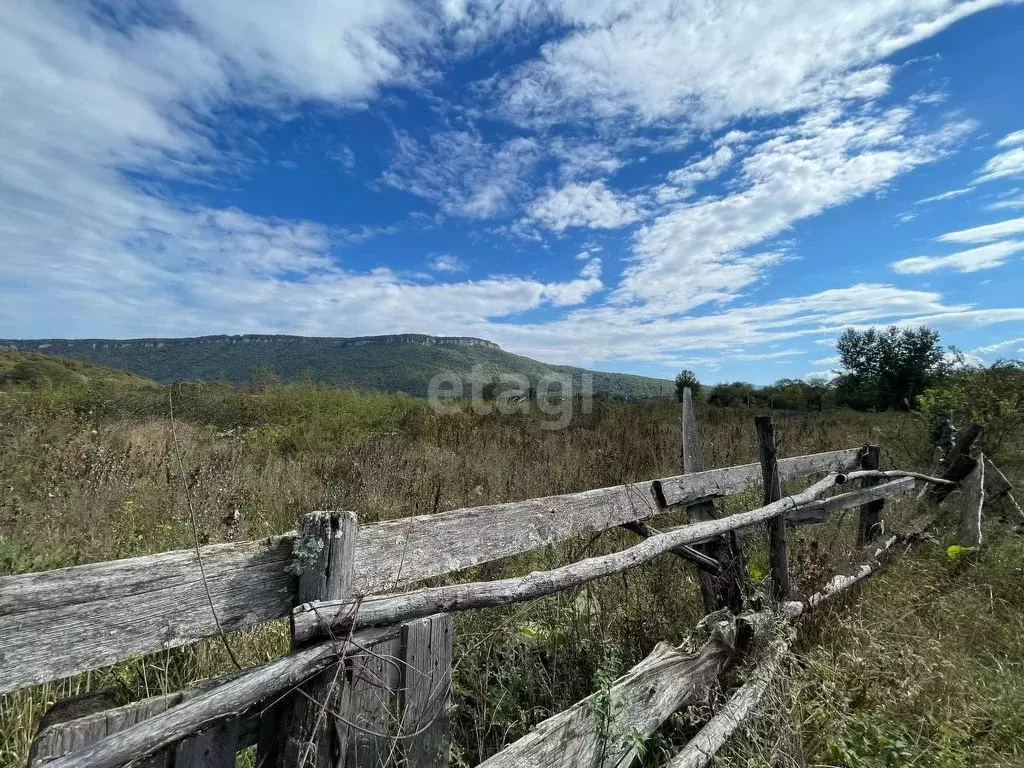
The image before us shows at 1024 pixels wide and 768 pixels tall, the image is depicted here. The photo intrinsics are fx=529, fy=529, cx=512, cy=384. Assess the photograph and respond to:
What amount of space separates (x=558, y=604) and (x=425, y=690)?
75.2 inches

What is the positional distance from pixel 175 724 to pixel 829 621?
4223mm

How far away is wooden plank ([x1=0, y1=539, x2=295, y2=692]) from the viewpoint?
108 cm

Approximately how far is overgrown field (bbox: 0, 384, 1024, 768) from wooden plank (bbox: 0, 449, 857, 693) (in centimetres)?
38

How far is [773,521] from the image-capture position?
3.89 metres

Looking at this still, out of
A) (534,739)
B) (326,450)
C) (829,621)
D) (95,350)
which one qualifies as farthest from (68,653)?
(95,350)

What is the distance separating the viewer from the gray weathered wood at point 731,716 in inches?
93.8

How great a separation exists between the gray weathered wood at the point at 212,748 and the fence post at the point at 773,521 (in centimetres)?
350

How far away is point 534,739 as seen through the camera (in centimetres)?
186

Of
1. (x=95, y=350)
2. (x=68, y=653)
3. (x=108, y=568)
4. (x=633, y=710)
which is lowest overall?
→ (x=633, y=710)

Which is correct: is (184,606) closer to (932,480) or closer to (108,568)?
(108,568)

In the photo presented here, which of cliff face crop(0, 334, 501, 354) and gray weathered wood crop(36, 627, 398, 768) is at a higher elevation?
cliff face crop(0, 334, 501, 354)

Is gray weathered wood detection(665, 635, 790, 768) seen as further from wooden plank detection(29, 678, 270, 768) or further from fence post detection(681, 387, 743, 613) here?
wooden plank detection(29, 678, 270, 768)

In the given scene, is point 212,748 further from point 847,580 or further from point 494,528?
point 847,580
